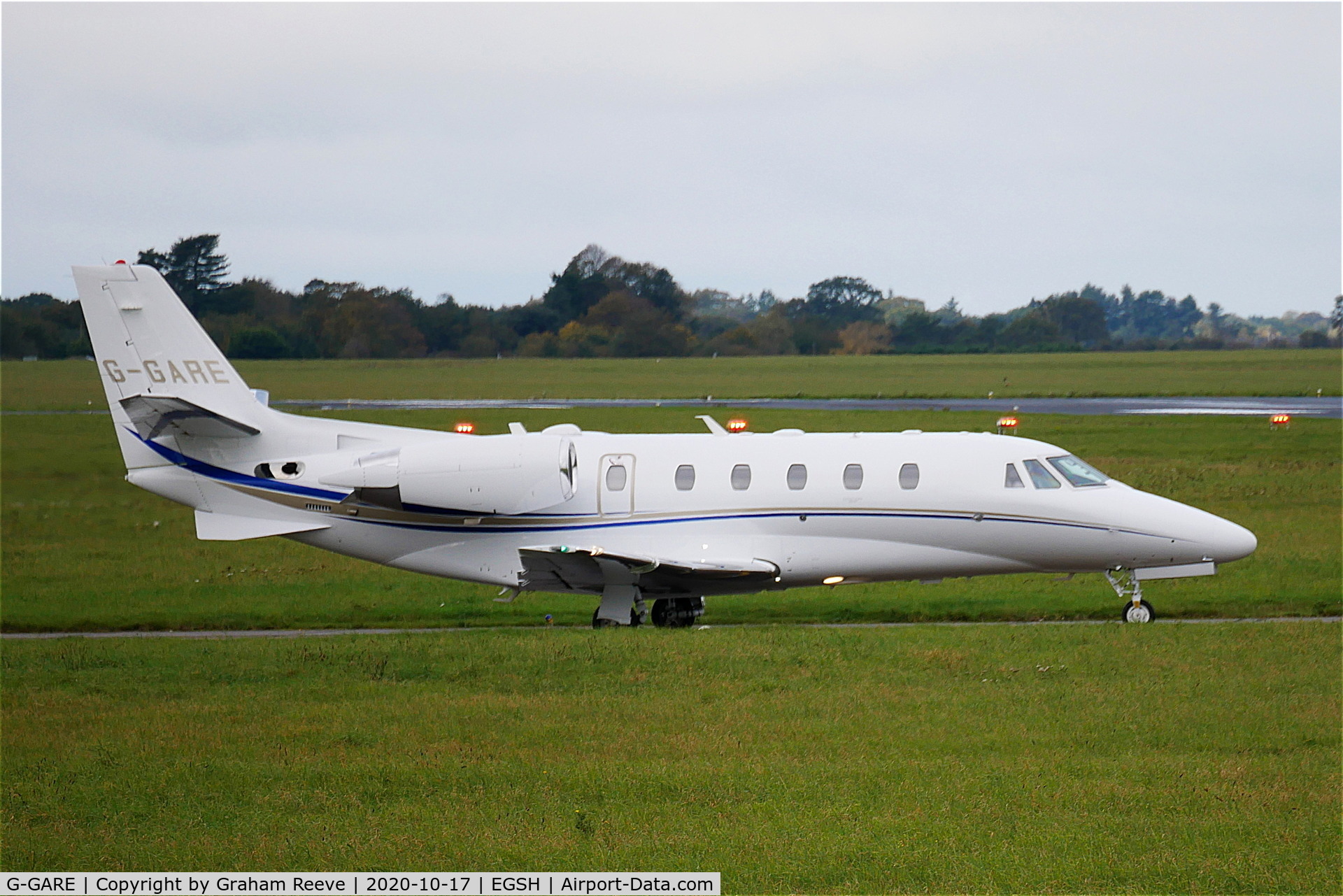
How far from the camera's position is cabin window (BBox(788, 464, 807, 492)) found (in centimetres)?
2109

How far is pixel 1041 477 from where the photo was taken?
21.2m

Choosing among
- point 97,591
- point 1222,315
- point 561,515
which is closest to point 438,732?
point 561,515

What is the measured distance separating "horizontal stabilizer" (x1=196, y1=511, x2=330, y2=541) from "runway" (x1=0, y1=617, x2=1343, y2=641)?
164 cm

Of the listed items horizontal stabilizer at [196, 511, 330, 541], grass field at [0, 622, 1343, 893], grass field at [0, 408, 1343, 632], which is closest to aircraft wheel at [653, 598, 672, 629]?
grass field at [0, 408, 1343, 632]

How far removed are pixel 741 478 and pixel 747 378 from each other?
58.2 metres

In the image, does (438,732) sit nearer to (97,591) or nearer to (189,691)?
(189,691)

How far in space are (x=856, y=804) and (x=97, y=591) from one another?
1905 centimetres

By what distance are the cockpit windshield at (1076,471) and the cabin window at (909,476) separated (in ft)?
7.09

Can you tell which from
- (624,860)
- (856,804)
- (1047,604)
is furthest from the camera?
(1047,604)

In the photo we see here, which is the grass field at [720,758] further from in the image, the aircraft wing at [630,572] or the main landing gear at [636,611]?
the main landing gear at [636,611]

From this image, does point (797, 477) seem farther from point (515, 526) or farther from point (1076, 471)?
point (515, 526)

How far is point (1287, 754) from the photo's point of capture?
13.6 m

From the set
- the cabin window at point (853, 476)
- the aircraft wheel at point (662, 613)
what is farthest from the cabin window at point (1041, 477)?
the aircraft wheel at point (662, 613)

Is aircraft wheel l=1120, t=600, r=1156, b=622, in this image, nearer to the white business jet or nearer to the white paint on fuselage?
the white business jet
